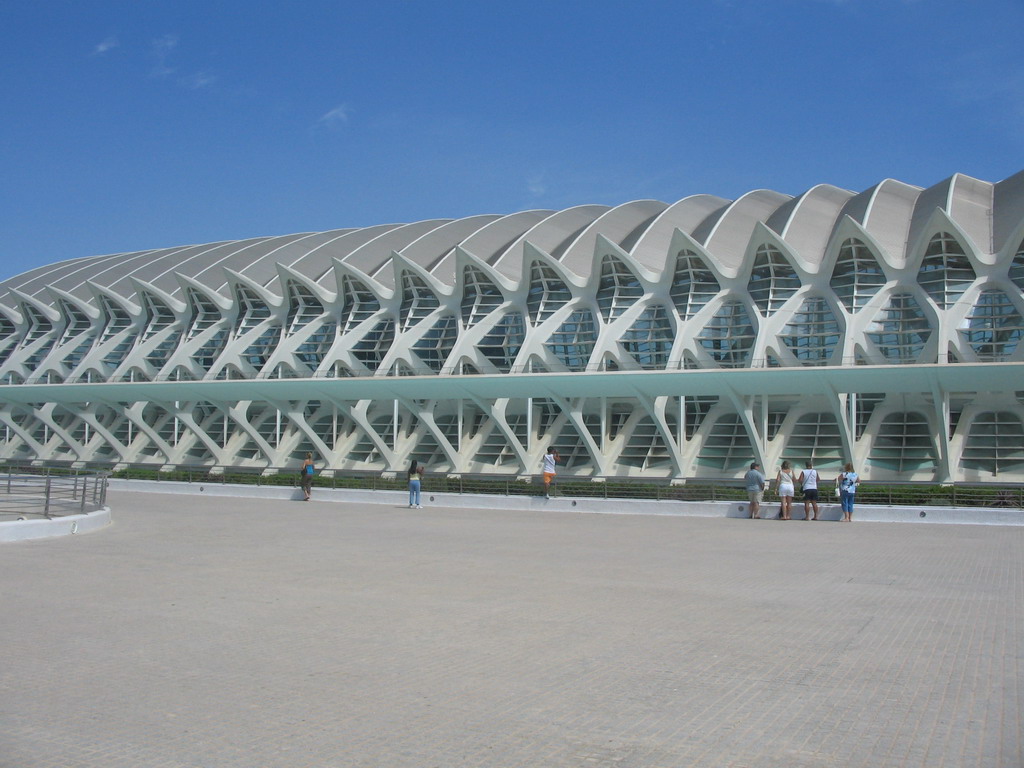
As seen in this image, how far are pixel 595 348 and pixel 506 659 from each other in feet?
91.0

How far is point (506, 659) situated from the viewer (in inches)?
257

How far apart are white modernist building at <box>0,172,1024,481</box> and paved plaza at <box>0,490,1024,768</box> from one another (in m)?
17.0

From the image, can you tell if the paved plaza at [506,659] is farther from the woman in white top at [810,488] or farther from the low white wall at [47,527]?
the woman in white top at [810,488]

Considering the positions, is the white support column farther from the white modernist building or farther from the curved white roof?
the curved white roof

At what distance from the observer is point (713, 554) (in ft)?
43.6

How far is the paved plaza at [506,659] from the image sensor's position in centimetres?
472

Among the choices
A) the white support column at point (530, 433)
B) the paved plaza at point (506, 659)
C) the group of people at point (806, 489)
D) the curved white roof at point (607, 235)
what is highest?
the curved white roof at point (607, 235)

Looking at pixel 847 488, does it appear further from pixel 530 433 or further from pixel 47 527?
pixel 47 527

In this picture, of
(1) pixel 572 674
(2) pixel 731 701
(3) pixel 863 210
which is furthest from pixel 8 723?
(3) pixel 863 210

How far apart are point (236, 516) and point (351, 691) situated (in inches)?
597

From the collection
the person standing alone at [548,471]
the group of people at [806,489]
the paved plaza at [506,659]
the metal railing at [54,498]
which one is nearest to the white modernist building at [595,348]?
the person standing alone at [548,471]

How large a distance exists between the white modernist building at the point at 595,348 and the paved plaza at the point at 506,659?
17030mm

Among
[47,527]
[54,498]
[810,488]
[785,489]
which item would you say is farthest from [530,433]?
[47,527]

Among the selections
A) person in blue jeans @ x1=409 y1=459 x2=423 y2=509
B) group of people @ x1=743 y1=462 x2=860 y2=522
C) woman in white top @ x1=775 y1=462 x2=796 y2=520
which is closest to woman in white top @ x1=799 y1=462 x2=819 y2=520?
group of people @ x1=743 y1=462 x2=860 y2=522
